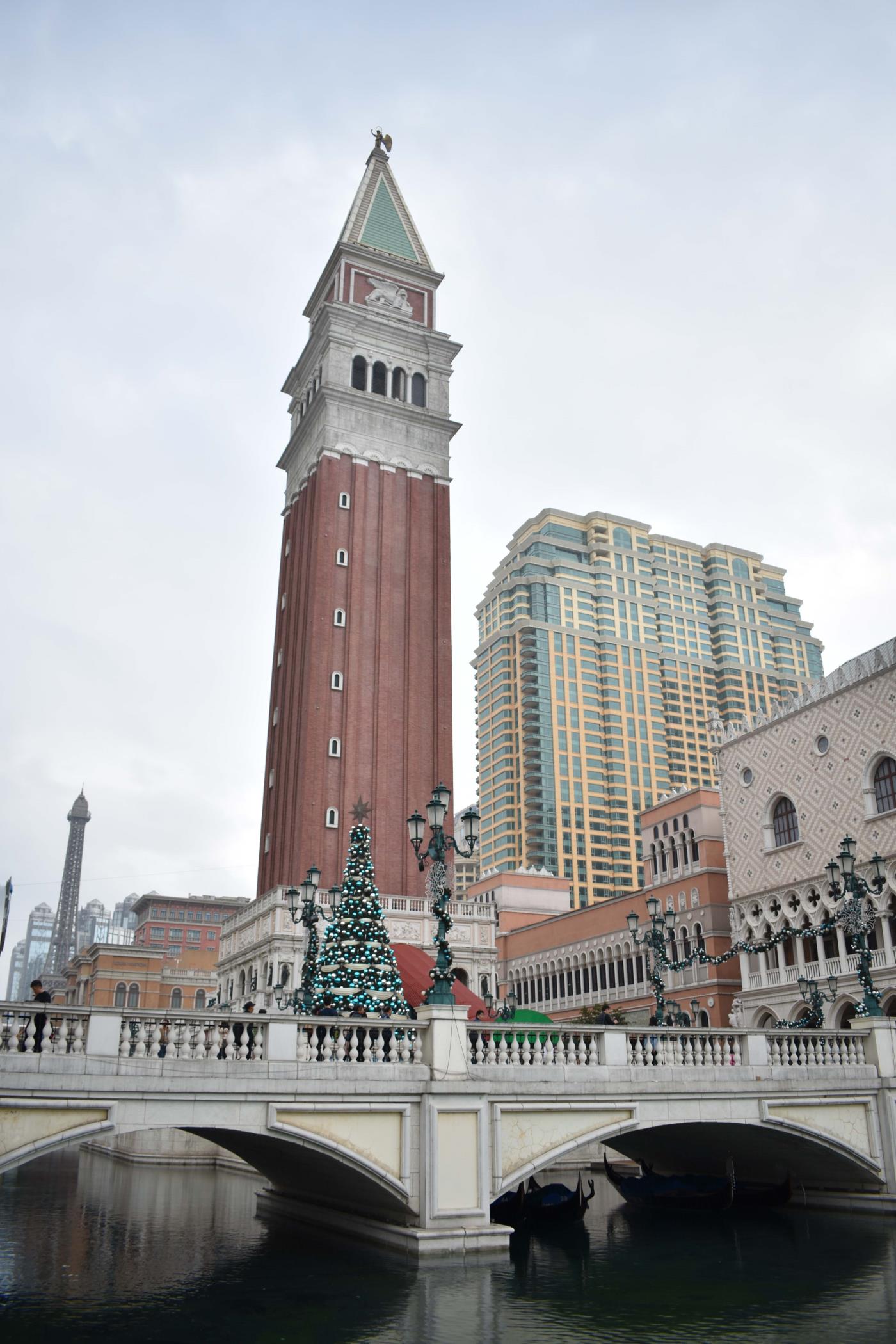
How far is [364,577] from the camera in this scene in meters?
54.2

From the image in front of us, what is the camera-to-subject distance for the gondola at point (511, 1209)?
23.8m

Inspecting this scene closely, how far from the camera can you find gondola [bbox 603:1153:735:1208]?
24625mm

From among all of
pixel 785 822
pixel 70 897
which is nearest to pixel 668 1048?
pixel 785 822

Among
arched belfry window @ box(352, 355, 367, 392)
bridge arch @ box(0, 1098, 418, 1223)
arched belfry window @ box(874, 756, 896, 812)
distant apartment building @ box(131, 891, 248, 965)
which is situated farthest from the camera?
distant apartment building @ box(131, 891, 248, 965)

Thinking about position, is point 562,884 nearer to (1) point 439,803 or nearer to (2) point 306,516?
(2) point 306,516

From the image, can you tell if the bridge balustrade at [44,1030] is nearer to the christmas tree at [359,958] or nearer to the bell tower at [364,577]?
the christmas tree at [359,958]

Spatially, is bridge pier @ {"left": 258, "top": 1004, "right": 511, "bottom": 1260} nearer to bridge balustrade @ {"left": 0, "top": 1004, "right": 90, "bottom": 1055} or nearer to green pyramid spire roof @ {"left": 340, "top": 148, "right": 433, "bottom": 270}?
bridge balustrade @ {"left": 0, "top": 1004, "right": 90, "bottom": 1055}

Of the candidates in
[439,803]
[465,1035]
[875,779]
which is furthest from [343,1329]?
[875,779]

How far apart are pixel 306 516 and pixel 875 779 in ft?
103

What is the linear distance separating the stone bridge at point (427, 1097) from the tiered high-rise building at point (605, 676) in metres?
103

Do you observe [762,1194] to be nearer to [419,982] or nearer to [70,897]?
[419,982]

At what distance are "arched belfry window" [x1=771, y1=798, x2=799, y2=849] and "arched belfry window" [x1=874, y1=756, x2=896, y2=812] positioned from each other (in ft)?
16.1

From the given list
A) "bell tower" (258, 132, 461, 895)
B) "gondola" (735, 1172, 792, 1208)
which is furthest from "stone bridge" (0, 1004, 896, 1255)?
"bell tower" (258, 132, 461, 895)

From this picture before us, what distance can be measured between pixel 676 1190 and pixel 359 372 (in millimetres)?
45966
